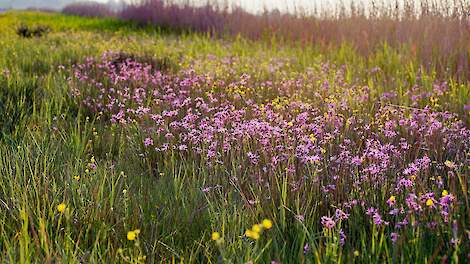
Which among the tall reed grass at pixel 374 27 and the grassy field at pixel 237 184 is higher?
the tall reed grass at pixel 374 27

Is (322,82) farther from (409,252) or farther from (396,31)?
(409,252)

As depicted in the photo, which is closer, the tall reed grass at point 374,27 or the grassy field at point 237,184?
the grassy field at point 237,184

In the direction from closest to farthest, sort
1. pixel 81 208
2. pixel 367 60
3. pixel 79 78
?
pixel 81 208 → pixel 79 78 → pixel 367 60

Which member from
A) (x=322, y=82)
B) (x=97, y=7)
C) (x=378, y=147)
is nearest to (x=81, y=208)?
(x=378, y=147)

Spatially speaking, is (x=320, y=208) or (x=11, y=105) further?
(x=11, y=105)

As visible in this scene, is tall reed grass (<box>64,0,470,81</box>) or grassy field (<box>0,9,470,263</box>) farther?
tall reed grass (<box>64,0,470,81</box>)

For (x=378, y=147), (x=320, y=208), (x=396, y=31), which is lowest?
(x=320, y=208)

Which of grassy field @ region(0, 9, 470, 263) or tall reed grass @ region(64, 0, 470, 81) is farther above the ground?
tall reed grass @ region(64, 0, 470, 81)

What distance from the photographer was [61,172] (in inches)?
113

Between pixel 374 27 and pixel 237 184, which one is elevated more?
pixel 374 27

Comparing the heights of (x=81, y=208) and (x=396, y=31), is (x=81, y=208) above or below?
below

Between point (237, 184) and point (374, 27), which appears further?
point (374, 27)

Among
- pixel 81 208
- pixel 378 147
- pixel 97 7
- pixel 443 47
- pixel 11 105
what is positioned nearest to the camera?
pixel 81 208

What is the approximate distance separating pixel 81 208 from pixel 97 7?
1054 inches
